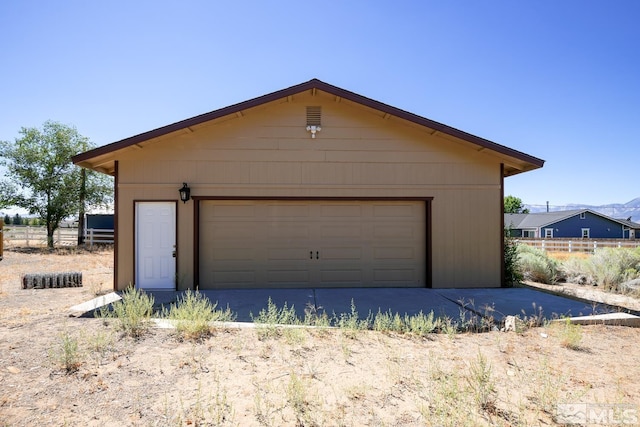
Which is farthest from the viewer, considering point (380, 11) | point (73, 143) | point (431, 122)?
point (73, 143)

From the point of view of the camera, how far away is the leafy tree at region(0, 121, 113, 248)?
75.0ft

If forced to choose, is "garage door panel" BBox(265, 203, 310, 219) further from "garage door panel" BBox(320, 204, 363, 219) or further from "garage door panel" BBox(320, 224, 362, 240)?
"garage door panel" BBox(320, 224, 362, 240)

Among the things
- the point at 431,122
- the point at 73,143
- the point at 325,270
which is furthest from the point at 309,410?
the point at 73,143

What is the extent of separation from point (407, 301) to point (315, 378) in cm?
405

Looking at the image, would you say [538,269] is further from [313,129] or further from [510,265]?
[313,129]

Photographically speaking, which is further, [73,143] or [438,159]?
[73,143]

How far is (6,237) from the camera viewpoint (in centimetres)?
2409

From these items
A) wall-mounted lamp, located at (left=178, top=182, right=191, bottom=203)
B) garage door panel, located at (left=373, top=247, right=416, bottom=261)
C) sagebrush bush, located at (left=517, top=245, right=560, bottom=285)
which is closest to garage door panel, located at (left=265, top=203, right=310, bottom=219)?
wall-mounted lamp, located at (left=178, top=182, right=191, bottom=203)

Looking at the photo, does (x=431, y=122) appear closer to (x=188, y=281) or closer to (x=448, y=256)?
(x=448, y=256)

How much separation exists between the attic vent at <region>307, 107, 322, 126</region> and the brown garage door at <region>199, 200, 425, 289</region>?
6.46 ft

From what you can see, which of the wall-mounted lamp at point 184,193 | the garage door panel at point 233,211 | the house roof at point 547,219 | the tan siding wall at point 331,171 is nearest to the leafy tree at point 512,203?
the house roof at point 547,219

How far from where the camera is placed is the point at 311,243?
8977 millimetres

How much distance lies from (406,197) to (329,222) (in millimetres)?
2028

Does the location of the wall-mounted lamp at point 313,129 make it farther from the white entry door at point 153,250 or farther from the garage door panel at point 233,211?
the white entry door at point 153,250
